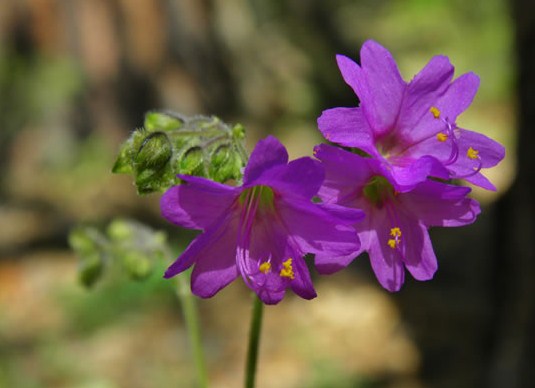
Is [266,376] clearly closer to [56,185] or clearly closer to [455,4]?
[56,185]

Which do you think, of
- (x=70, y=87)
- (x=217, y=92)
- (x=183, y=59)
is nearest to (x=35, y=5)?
(x=70, y=87)

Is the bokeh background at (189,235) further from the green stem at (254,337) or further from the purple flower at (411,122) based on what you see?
the purple flower at (411,122)

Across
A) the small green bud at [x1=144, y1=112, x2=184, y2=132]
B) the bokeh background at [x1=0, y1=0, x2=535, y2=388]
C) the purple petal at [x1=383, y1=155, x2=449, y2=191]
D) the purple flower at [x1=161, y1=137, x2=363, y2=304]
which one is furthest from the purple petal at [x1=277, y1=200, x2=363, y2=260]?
the bokeh background at [x1=0, y1=0, x2=535, y2=388]

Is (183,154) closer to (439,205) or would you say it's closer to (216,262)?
(216,262)

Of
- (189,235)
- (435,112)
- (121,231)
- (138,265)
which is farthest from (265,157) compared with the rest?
(189,235)

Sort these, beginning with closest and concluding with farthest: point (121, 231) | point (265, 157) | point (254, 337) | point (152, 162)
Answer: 1. point (265, 157)
2. point (152, 162)
3. point (254, 337)
4. point (121, 231)

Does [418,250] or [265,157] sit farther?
[418,250]

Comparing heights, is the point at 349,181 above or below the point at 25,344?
above
